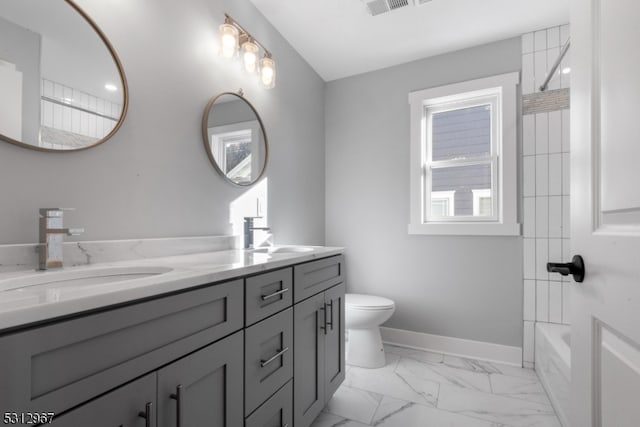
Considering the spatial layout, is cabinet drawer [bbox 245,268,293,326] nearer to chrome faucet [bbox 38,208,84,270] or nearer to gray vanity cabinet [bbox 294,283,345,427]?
gray vanity cabinet [bbox 294,283,345,427]

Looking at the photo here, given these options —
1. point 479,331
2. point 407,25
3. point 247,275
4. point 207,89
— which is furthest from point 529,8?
point 247,275

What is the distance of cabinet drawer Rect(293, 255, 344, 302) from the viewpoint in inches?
51.0

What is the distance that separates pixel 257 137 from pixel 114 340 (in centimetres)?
153

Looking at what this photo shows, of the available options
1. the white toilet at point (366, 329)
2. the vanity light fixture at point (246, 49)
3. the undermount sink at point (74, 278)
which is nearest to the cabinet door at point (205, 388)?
the undermount sink at point (74, 278)

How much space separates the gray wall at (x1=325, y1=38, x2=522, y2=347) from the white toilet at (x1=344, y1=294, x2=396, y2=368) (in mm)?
458

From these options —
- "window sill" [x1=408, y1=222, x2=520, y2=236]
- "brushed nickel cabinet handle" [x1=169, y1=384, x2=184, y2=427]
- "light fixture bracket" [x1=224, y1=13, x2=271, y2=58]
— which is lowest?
"brushed nickel cabinet handle" [x1=169, y1=384, x2=184, y2=427]

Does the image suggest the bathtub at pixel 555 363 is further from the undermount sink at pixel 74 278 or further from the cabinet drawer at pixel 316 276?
the undermount sink at pixel 74 278

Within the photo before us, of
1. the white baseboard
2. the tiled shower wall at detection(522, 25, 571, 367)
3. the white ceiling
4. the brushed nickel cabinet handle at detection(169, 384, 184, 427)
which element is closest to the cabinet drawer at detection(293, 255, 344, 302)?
the brushed nickel cabinet handle at detection(169, 384, 184, 427)

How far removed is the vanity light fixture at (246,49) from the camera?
1601 mm

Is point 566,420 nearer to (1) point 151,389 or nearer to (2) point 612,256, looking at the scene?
(2) point 612,256

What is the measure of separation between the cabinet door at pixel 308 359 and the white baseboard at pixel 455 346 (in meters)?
1.24

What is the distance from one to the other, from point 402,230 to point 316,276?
4.45 feet

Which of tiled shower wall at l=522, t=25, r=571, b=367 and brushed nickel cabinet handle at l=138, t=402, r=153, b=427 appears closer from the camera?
brushed nickel cabinet handle at l=138, t=402, r=153, b=427

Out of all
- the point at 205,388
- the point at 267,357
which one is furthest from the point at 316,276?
the point at 205,388
